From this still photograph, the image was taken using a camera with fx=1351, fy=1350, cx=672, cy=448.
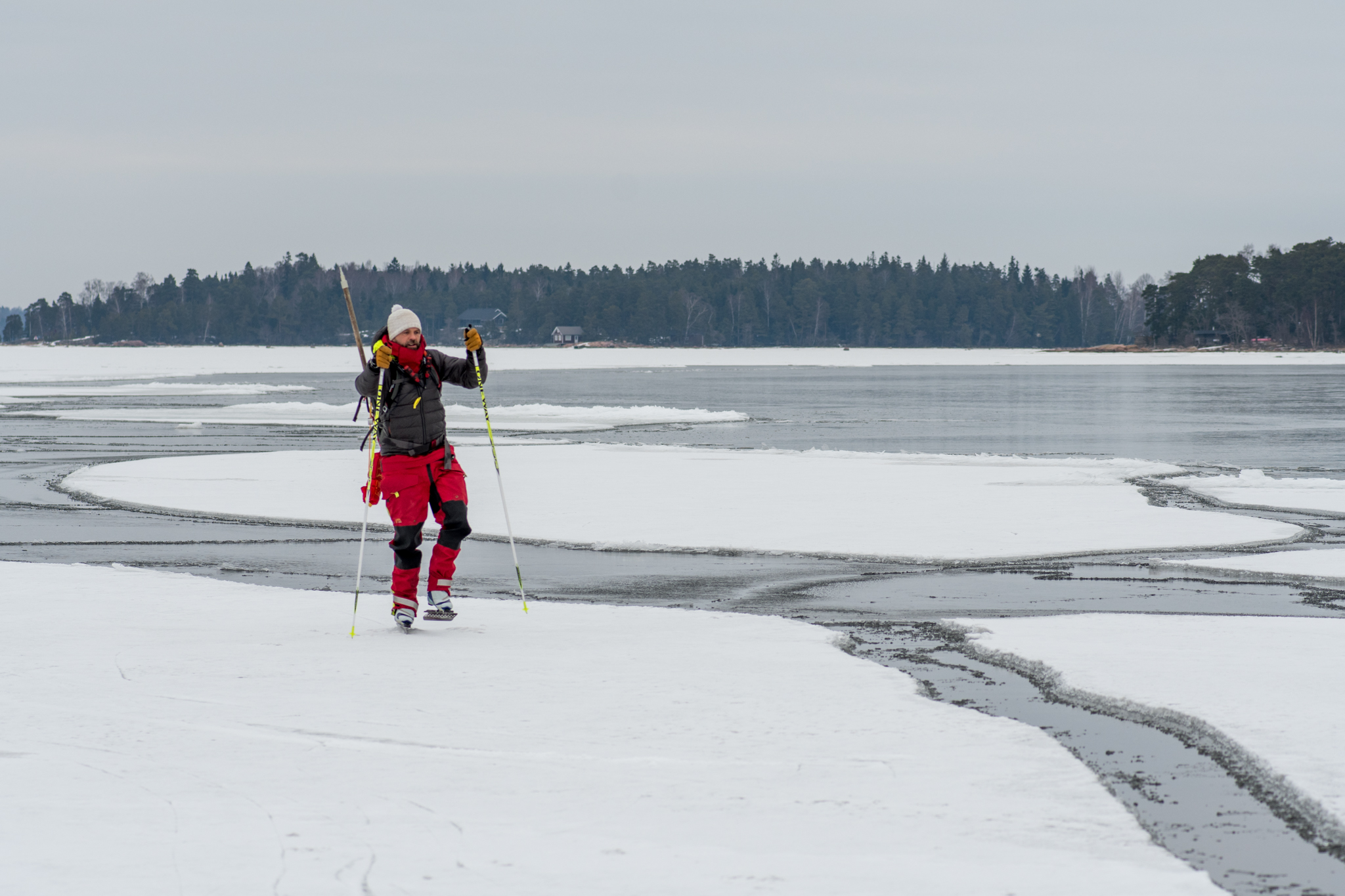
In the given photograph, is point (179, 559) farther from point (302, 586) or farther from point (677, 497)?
point (677, 497)

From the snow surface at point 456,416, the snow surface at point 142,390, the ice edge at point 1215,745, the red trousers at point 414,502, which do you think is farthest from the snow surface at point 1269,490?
the snow surface at point 142,390

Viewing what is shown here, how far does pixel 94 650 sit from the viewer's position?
699cm

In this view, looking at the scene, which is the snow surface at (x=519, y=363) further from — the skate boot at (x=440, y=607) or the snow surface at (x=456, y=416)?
the skate boot at (x=440, y=607)

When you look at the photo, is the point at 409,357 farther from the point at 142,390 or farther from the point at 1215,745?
the point at 142,390

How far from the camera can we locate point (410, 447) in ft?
25.0

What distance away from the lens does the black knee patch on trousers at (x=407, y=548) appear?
7.71 metres

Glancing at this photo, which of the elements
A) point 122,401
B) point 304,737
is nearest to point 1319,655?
point 304,737

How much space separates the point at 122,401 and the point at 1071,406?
2729 cm

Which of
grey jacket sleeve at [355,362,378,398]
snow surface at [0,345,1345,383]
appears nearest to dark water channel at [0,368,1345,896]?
grey jacket sleeve at [355,362,378,398]

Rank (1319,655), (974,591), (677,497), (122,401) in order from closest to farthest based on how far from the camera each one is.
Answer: (1319,655), (974,591), (677,497), (122,401)

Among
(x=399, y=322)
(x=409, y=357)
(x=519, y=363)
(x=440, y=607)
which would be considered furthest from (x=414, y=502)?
(x=519, y=363)

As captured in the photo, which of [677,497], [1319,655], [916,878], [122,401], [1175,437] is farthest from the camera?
[122,401]

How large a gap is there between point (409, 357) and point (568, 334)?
587ft

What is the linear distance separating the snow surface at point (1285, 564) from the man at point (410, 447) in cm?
599
